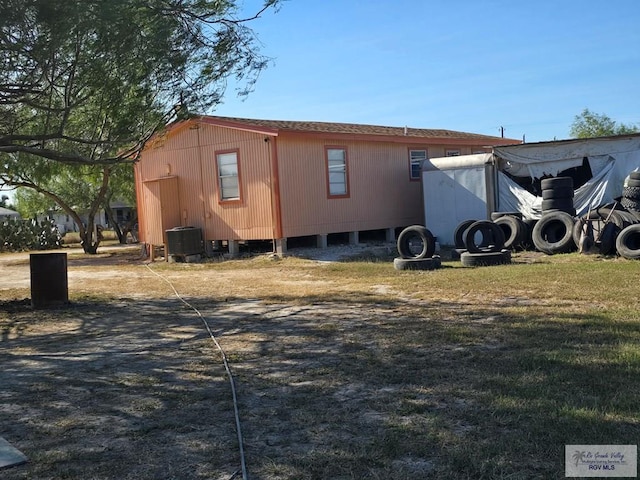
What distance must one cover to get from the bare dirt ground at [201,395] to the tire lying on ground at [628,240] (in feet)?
19.1

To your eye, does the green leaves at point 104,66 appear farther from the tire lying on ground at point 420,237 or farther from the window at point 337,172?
the window at point 337,172

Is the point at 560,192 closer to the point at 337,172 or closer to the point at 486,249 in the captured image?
the point at 486,249

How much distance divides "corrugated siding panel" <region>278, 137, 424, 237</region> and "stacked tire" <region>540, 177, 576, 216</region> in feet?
→ 17.5

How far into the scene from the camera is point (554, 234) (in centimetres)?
1385

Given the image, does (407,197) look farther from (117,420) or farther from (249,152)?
(117,420)

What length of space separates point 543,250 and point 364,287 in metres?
5.13

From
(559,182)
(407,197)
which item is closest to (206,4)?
(559,182)

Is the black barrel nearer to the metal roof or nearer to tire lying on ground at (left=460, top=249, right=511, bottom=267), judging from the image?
the metal roof

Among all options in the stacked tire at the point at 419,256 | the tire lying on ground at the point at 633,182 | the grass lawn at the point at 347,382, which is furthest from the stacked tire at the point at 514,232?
the grass lawn at the point at 347,382

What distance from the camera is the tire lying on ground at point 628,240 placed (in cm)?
1155

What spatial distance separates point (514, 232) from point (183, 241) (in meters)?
8.47

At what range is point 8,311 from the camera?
9602 millimetres

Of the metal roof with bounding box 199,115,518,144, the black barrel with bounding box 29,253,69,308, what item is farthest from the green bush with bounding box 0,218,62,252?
the black barrel with bounding box 29,253,69,308

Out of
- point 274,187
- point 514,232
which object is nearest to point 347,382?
point 514,232
